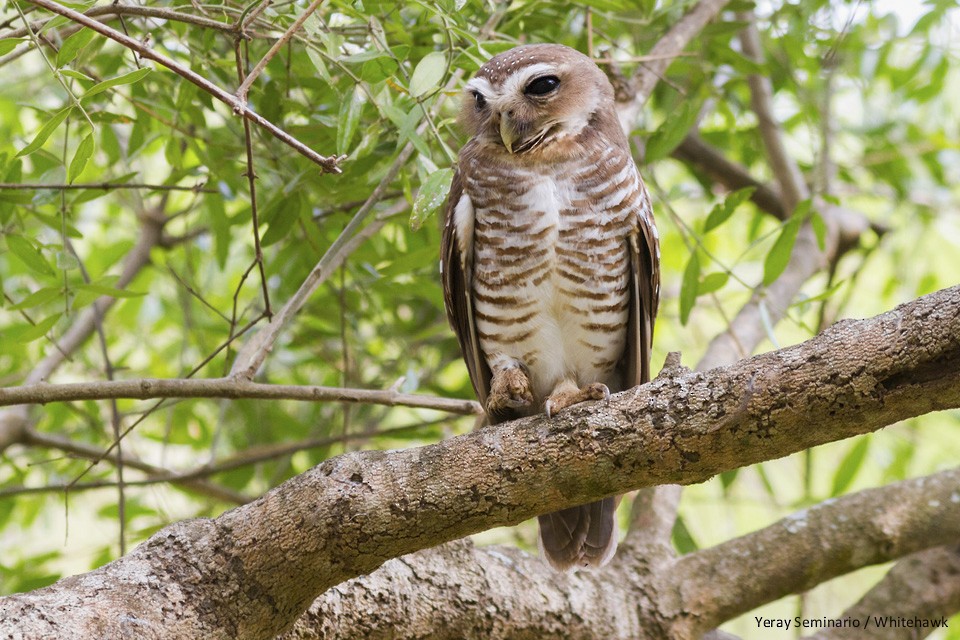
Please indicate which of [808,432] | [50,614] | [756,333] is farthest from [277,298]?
[808,432]

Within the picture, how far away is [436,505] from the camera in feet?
7.39

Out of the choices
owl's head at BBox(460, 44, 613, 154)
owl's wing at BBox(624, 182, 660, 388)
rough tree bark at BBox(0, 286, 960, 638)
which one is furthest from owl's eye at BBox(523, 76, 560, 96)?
rough tree bark at BBox(0, 286, 960, 638)

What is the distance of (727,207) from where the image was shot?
335 centimetres

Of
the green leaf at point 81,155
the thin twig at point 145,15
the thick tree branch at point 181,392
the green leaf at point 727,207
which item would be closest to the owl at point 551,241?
the green leaf at point 727,207

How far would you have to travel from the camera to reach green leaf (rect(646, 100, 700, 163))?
3432mm

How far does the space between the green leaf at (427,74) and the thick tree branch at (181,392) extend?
34.5 inches

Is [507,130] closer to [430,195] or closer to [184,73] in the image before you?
[430,195]

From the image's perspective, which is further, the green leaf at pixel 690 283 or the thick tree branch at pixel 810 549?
the green leaf at pixel 690 283

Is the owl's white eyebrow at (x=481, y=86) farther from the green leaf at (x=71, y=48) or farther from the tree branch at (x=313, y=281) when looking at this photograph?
the green leaf at (x=71, y=48)

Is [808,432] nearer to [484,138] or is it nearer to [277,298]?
[484,138]

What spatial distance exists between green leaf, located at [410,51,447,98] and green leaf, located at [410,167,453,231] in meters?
0.20

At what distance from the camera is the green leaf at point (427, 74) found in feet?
7.95

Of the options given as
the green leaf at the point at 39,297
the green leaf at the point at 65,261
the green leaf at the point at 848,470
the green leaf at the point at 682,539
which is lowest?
the green leaf at the point at 682,539

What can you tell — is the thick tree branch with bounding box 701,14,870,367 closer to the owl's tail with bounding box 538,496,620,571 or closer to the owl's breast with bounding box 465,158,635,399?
the owl's breast with bounding box 465,158,635,399
